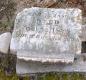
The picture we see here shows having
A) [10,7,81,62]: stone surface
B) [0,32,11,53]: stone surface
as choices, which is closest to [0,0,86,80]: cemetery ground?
[0,32,11,53]: stone surface

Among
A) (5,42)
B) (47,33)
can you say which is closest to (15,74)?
(5,42)

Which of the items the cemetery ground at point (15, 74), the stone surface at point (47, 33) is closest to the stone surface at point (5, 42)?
the cemetery ground at point (15, 74)

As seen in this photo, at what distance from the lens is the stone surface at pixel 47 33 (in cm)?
505

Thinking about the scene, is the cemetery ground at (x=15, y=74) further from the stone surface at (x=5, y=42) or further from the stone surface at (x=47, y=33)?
the stone surface at (x=47, y=33)

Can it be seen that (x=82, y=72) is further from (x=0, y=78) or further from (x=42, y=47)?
(x=0, y=78)

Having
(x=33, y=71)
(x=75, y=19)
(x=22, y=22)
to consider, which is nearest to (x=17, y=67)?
(x=33, y=71)

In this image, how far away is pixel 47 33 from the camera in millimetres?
5203

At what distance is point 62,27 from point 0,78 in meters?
1.38

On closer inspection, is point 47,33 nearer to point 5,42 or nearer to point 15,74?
point 5,42

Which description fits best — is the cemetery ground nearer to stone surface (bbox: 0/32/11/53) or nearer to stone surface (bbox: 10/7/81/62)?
stone surface (bbox: 0/32/11/53)

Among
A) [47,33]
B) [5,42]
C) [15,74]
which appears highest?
[47,33]

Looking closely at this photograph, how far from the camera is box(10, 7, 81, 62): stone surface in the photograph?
199 inches

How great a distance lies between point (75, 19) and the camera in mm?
5312

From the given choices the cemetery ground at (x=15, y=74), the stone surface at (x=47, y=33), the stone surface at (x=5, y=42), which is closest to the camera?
the stone surface at (x=47, y=33)
